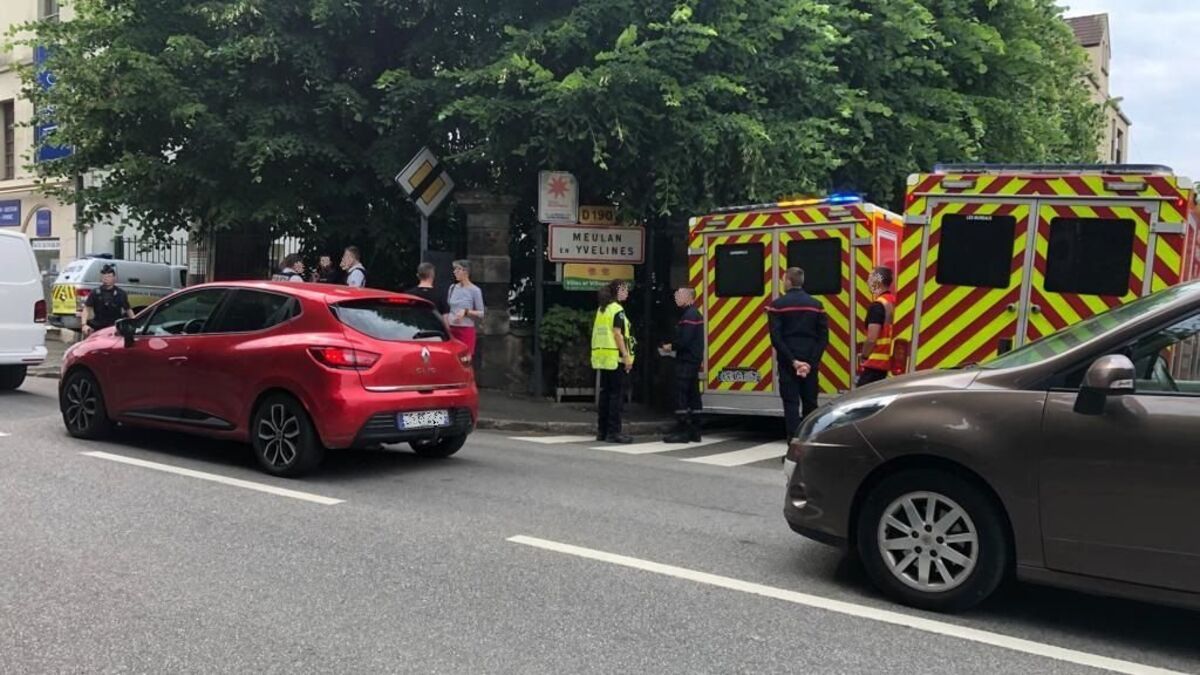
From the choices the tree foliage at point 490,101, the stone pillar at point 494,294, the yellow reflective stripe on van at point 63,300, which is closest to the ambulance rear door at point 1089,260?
the tree foliage at point 490,101

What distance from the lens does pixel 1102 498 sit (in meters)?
4.15

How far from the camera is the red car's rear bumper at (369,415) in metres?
7.07

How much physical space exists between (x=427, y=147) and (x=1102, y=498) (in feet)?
32.4

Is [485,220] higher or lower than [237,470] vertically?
higher

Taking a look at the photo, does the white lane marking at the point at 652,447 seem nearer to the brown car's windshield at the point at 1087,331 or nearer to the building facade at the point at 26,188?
the brown car's windshield at the point at 1087,331

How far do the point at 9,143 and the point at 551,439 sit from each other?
24.9 metres

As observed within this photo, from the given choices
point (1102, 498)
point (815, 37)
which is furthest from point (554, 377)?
point (1102, 498)

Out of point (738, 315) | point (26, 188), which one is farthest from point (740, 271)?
A: point (26, 188)

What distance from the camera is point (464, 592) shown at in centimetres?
474

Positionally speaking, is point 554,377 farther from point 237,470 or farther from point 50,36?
point 50,36

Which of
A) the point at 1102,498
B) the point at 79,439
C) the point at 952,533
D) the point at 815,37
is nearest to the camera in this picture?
the point at 1102,498

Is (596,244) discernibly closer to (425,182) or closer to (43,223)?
(425,182)

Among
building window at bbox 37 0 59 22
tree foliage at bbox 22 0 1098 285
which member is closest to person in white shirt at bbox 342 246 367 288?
tree foliage at bbox 22 0 1098 285

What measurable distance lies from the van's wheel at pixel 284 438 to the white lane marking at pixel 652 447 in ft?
11.2
